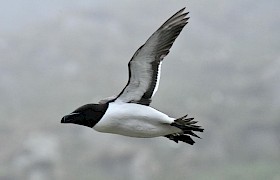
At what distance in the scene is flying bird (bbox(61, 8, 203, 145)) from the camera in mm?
20172

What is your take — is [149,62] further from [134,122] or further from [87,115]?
[87,115]

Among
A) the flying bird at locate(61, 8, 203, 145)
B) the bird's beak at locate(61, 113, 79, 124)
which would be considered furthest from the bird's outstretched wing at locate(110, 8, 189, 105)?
the bird's beak at locate(61, 113, 79, 124)

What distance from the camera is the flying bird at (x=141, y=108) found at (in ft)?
66.2

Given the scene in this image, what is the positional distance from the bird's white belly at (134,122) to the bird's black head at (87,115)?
111 millimetres

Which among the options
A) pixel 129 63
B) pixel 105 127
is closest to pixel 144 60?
pixel 129 63

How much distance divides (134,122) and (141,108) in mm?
399

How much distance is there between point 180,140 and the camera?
845 inches

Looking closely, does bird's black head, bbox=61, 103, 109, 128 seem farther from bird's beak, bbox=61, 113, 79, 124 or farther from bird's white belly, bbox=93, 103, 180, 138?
bird's white belly, bbox=93, 103, 180, 138

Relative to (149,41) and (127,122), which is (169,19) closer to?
(149,41)

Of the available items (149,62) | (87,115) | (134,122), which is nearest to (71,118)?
(87,115)

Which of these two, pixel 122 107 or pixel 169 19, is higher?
pixel 169 19

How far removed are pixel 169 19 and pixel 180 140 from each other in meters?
2.89

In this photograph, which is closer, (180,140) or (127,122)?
(127,122)

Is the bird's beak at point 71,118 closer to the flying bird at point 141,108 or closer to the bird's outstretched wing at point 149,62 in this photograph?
the flying bird at point 141,108
